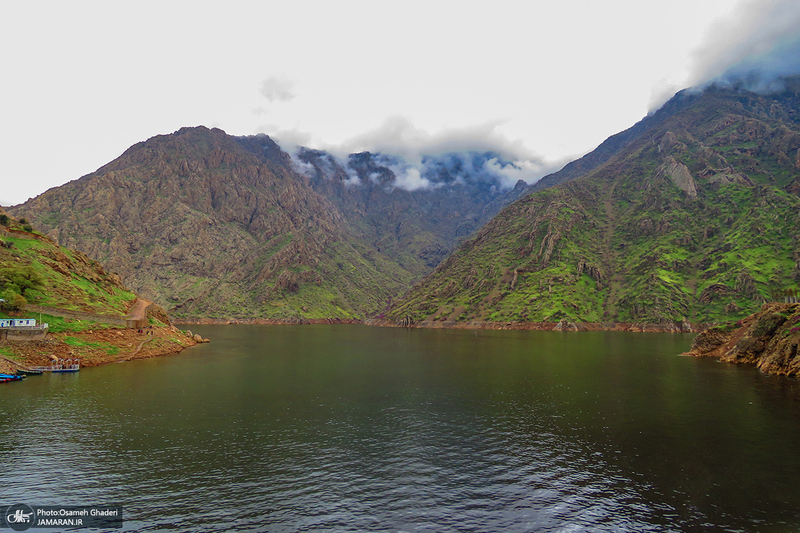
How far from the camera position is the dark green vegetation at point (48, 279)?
110312mm

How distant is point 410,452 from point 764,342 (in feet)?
392

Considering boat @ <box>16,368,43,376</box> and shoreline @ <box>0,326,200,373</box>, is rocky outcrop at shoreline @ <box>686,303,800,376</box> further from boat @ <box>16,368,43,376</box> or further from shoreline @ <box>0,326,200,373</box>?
boat @ <box>16,368,43,376</box>

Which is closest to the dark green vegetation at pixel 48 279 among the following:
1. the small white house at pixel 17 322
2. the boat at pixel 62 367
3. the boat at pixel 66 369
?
the small white house at pixel 17 322

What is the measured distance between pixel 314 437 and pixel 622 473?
36.4m

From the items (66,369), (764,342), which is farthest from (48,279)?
(764,342)

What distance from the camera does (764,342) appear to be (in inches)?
4350

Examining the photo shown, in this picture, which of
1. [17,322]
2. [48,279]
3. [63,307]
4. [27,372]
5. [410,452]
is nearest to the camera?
[410,452]

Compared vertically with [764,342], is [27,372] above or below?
below

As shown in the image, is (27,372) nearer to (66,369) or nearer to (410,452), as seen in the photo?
(66,369)

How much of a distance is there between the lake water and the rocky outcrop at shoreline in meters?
13.5

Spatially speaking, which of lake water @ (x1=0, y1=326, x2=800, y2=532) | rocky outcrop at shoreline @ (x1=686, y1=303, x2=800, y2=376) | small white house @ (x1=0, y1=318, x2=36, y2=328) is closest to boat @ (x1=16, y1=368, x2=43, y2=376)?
lake water @ (x1=0, y1=326, x2=800, y2=532)

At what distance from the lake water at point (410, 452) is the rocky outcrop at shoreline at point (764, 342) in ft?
44.3

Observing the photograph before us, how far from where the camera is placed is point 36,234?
14512 cm

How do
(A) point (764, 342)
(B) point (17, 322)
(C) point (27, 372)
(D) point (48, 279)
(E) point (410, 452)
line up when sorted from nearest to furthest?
(E) point (410, 452)
(C) point (27, 372)
(B) point (17, 322)
(A) point (764, 342)
(D) point (48, 279)
